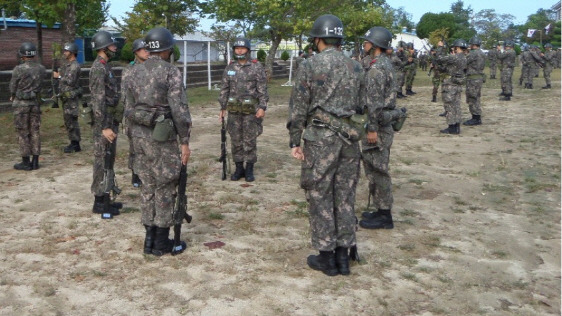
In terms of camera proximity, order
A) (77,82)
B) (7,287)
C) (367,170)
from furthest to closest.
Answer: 1. (77,82)
2. (367,170)
3. (7,287)

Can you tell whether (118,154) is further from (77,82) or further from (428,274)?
(428,274)

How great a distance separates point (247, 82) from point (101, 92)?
2436 mm

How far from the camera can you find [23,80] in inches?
348

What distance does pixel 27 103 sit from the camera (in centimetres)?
896

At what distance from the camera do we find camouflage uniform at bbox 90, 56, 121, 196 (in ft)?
21.3

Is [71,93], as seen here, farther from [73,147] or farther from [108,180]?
[108,180]

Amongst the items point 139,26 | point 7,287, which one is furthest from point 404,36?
point 7,287

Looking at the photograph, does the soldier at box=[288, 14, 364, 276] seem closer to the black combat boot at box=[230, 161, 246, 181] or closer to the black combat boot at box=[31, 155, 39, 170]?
the black combat boot at box=[230, 161, 246, 181]

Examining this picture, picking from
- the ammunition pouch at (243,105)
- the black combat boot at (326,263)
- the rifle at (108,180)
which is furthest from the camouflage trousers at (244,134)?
the black combat boot at (326,263)

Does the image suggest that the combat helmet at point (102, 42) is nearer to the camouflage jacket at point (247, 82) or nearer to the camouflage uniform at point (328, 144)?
the camouflage jacket at point (247, 82)

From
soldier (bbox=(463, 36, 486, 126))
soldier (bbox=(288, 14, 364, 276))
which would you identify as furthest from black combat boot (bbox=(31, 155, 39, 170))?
soldier (bbox=(463, 36, 486, 126))

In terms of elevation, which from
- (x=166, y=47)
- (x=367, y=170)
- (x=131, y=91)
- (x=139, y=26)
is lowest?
(x=367, y=170)

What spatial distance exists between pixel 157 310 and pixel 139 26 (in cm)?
2149

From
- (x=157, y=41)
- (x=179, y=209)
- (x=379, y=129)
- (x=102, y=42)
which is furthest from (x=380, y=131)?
(x=102, y=42)
